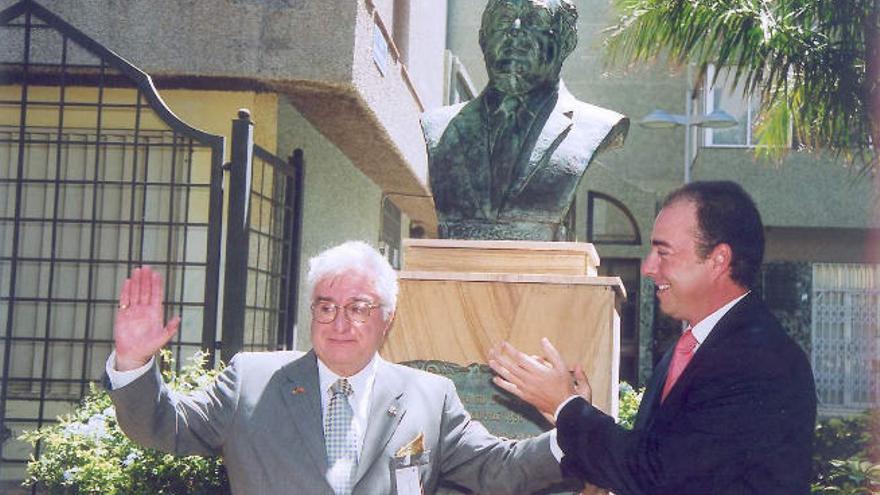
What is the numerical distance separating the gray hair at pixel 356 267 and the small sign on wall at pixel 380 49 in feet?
18.1

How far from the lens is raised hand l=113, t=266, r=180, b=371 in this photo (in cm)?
274

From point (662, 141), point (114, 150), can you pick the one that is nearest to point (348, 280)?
point (114, 150)

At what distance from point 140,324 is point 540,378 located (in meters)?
1.12

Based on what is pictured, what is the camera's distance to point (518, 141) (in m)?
4.22

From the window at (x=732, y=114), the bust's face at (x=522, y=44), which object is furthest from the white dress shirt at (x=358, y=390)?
the window at (x=732, y=114)

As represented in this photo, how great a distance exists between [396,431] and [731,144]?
16552 millimetres

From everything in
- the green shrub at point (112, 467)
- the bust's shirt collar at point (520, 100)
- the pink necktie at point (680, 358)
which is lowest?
the green shrub at point (112, 467)

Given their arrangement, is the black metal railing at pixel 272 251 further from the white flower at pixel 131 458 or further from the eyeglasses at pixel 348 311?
the eyeglasses at pixel 348 311

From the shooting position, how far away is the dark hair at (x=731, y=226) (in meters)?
2.80

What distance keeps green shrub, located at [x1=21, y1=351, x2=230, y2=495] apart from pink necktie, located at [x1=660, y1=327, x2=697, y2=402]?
240 cm

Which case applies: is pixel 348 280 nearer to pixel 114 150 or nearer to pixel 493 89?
pixel 493 89

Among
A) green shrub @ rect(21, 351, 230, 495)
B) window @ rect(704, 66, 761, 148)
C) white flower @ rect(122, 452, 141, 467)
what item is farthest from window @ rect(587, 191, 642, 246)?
white flower @ rect(122, 452, 141, 467)

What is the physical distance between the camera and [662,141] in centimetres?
2020

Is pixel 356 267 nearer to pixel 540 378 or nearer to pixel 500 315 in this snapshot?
pixel 540 378
